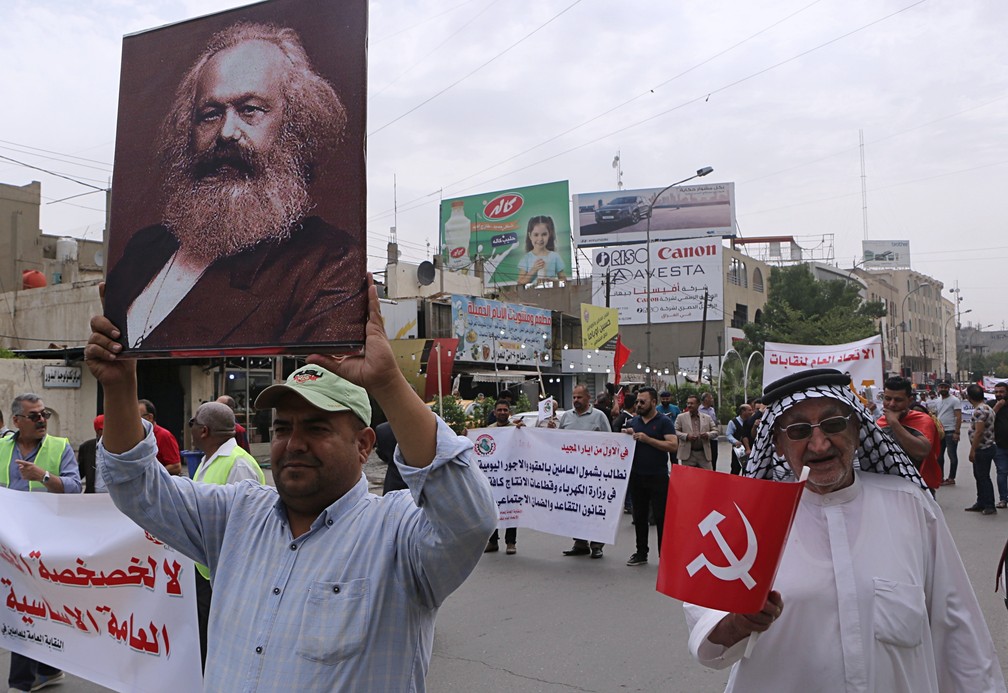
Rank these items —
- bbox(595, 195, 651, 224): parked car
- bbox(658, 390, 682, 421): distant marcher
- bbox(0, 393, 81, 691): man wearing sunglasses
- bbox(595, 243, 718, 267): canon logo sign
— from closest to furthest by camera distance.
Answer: bbox(0, 393, 81, 691): man wearing sunglasses → bbox(658, 390, 682, 421): distant marcher → bbox(595, 243, 718, 267): canon logo sign → bbox(595, 195, 651, 224): parked car

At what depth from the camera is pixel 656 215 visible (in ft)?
201

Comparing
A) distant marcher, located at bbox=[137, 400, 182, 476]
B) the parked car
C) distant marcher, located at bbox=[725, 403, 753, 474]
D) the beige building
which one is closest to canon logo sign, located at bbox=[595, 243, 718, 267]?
the parked car

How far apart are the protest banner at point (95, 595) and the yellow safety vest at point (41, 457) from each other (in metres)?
0.65

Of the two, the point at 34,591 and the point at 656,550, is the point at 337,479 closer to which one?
the point at 34,591

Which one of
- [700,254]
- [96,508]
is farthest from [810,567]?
[700,254]

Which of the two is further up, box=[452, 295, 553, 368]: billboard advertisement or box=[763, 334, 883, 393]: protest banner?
box=[452, 295, 553, 368]: billboard advertisement

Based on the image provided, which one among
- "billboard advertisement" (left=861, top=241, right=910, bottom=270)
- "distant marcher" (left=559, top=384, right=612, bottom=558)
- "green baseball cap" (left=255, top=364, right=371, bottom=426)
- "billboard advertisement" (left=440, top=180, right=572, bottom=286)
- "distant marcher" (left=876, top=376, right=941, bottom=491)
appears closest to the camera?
"green baseball cap" (left=255, top=364, right=371, bottom=426)

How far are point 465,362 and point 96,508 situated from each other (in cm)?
2620

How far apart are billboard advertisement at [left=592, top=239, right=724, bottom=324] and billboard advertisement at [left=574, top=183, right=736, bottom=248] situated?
7.64ft

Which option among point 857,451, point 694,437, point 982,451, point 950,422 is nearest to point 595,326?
point 950,422

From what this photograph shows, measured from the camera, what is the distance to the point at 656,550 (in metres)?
9.96

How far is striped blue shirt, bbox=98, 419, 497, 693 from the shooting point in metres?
1.97

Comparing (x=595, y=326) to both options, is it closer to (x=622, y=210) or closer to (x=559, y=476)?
(x=559, y=476)

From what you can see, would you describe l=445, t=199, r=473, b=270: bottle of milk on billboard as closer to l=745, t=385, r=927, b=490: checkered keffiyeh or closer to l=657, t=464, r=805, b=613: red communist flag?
l=745, t=385, r=927, b=490: checkered keffiyeh
